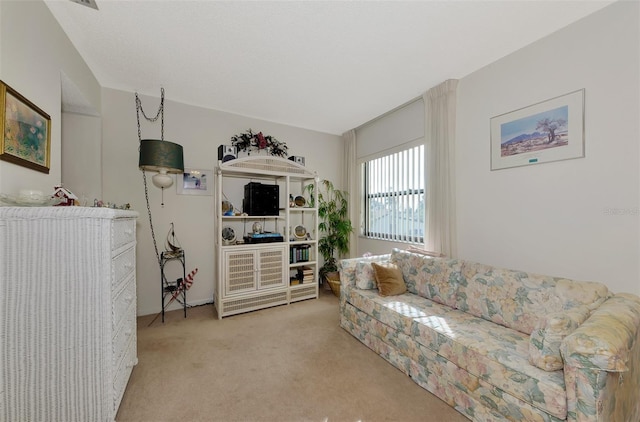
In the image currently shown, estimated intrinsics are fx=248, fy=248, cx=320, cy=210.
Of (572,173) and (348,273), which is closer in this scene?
(572,173)

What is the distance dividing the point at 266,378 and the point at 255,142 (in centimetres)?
300

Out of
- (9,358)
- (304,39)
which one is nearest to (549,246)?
(304,39)

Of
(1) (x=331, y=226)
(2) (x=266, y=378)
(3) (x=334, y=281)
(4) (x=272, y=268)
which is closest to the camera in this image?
(2) (x=266, y=378)

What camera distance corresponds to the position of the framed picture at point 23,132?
1351 mm

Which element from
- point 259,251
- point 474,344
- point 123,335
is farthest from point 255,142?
point 474,344

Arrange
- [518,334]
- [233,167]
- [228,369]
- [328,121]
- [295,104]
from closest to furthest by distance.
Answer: [518,334]
[228,369]
[233,167]
[295,104]
[328,121]

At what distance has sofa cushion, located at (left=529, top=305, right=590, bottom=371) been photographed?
4.14 feet

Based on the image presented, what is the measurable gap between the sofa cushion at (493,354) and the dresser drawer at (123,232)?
83.7 inches

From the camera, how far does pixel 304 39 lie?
210 centimetres

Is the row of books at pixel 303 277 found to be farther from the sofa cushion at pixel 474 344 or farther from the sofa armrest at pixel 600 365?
the sofa armrest at pixel 600 365

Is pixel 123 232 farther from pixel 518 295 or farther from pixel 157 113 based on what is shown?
pixel 518 295

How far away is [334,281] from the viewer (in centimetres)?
381

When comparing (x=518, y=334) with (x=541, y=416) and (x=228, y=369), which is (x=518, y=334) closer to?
(x=541, y=416)

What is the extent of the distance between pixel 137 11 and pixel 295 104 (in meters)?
1.84
